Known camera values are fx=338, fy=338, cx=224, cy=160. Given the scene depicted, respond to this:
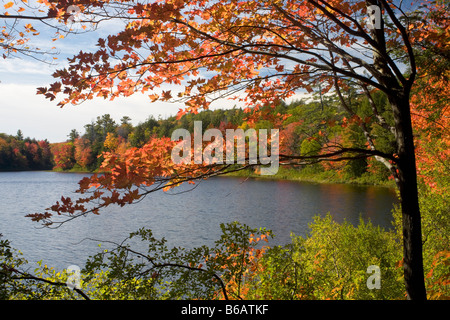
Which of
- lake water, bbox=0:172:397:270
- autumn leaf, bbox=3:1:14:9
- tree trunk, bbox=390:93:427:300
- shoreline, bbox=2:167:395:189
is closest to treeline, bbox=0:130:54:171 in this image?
shoreline, bbox=2:167:395:189

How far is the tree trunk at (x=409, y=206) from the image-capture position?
3.09 meters

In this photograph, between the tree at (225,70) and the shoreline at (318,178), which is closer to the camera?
the tree at (225,70)

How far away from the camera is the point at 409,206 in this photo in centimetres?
309

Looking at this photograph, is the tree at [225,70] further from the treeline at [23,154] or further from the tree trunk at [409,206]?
the treeline at [23,154]

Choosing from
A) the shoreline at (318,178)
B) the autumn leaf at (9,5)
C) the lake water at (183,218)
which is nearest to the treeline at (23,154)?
the shoreline at (318,178)

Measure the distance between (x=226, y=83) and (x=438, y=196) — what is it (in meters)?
7.43

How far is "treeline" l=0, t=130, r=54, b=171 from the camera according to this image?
6400 centimetres

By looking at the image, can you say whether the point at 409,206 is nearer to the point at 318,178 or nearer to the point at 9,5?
the point at 9,5

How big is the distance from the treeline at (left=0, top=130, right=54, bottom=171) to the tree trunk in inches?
2828

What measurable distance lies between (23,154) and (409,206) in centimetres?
7544

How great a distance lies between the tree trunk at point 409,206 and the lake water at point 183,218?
9.29m

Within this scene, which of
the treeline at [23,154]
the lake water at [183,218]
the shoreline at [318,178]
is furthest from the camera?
the treeline at [23,154]

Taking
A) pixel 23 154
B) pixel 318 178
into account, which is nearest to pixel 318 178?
pixel 318 178
